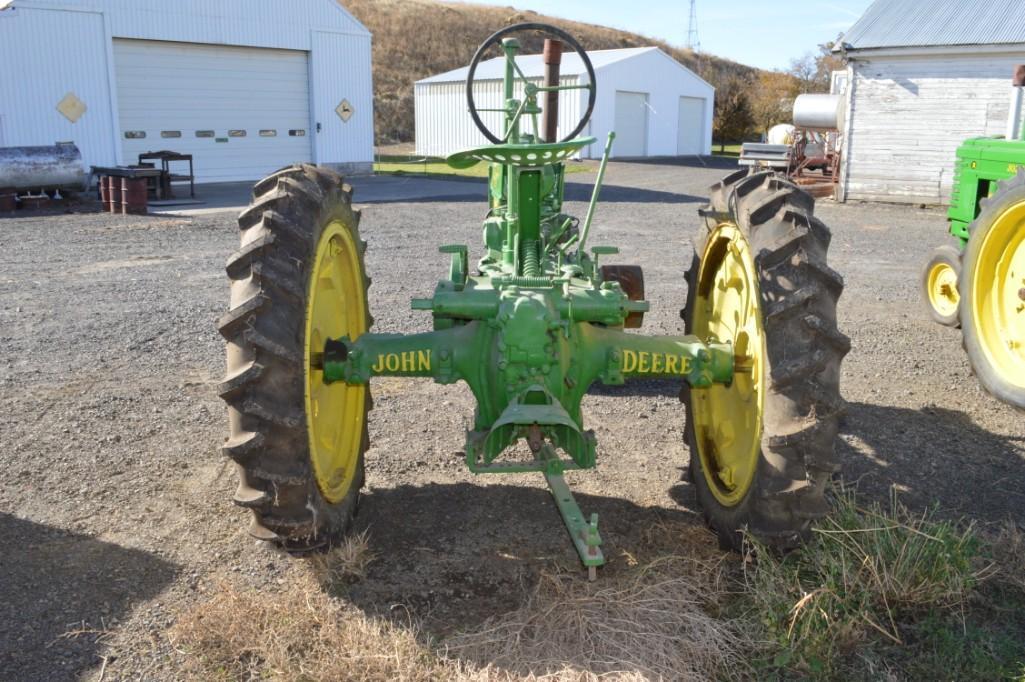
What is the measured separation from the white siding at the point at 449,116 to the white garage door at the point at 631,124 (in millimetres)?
2694

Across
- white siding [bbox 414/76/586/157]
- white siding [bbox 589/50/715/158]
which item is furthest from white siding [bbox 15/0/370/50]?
Result: white siding [bbox 589/50/715/158]

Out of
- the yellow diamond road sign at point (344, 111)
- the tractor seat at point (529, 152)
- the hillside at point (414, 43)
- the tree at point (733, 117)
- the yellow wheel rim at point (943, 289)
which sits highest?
the hillside at point (414, 43)

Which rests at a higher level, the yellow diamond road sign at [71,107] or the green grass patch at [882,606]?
the yellow diamond road sign at [71,107]

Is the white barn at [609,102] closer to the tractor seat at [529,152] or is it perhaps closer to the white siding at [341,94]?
the white siding at [341,94]

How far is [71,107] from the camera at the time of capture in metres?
19.0

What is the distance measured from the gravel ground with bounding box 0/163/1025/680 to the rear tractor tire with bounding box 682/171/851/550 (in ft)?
2.28

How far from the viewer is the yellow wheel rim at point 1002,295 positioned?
228 inches

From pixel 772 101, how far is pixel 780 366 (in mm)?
42360

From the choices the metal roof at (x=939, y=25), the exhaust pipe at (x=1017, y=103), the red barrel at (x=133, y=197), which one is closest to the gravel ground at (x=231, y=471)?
the exhaust pipe at (x=1017, y=103)

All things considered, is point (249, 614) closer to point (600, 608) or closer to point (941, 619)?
point (600, 608)

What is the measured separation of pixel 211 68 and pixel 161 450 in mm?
19302

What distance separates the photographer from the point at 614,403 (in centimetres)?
569

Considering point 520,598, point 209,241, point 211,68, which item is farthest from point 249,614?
point 211,68

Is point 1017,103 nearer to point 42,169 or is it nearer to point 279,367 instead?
point 279,367
